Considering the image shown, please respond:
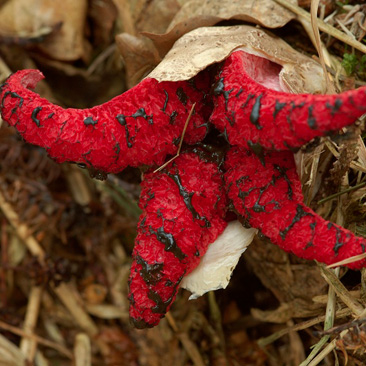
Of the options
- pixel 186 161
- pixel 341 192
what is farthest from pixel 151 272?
pixel 341 192

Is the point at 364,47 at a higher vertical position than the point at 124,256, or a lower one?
higher

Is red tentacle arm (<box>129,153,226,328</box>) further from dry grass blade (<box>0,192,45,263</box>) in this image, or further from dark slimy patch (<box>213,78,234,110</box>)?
dry grass blade (<box>0,192,45,263</box>)

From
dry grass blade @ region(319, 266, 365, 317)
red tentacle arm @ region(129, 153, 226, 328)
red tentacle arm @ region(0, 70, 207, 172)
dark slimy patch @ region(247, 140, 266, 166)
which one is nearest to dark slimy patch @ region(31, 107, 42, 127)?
red tentacle arm @ region(0, 70, 207, 172)

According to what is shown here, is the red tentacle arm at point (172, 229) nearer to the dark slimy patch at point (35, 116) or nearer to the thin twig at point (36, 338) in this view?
the dark slimy patch at point (35, 116)

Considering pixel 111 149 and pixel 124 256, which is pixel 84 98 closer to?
pixel 124 256

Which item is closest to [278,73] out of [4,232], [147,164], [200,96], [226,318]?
[200,96]

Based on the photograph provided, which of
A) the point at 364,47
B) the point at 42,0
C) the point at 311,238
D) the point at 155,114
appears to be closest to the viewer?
the point at 311,238
